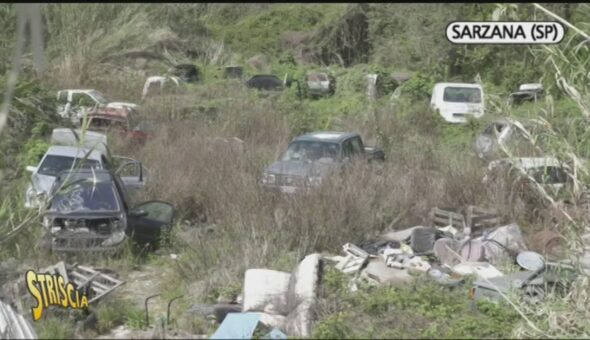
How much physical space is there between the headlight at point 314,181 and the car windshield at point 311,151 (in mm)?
2077

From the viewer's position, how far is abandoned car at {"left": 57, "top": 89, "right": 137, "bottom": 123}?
57.7 ft

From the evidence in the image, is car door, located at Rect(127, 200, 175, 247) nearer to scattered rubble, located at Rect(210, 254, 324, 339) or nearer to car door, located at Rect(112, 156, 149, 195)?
car door, located at Rect(112, 156, 149, 195)

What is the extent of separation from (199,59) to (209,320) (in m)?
26.6

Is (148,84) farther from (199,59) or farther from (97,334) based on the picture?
(97,334)

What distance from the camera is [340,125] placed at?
61.9 ft

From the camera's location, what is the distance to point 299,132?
1844 centimetres

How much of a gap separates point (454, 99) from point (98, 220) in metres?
14.1

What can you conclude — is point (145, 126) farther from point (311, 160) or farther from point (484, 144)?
point (484, 144)

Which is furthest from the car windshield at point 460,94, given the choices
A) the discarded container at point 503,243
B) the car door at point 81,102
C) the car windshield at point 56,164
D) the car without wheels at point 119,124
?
the car windshield at point 56,164

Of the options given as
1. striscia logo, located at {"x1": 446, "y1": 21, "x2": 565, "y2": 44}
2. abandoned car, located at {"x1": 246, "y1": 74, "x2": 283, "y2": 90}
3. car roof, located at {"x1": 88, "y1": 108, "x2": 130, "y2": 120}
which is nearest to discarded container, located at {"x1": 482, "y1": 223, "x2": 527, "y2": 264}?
striscia logo, located at {"x1": 446, "y1": 21, "x2": 565, "y2": 44}

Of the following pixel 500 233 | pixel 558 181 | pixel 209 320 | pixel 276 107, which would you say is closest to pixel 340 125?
pixel 276 107

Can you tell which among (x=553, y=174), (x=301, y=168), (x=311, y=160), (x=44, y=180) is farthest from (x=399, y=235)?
(x=44, y=180)

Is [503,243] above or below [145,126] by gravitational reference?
below

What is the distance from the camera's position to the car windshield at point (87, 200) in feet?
32.2
